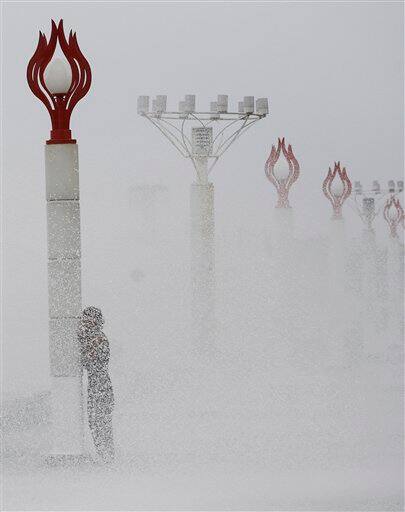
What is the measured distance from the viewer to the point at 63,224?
1355 cm

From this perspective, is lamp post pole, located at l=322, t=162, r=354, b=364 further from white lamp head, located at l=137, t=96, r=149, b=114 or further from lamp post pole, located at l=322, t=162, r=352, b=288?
white lamp head, located at l=137, t=96, r=149, b=114

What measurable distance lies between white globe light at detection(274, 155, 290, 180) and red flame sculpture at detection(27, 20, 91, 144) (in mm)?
9597

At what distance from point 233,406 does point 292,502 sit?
18.1ft

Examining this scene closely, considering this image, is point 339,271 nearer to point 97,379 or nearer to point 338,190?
point 338,190

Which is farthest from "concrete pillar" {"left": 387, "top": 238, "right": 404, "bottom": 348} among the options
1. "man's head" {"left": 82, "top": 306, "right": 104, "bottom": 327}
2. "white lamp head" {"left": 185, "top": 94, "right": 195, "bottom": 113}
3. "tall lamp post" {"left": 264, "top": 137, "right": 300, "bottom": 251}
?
"man's head" {"left": 82, "top": 306, "right": 104, "bottom": 327}

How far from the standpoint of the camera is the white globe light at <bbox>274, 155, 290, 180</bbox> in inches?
891

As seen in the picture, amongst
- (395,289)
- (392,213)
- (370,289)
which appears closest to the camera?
(370,289)

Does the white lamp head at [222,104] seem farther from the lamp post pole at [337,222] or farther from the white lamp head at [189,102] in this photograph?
the lamp post pole at [337,222]

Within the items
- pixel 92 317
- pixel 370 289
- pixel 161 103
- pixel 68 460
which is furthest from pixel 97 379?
pixel 370 289

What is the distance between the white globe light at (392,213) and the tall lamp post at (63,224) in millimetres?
21261

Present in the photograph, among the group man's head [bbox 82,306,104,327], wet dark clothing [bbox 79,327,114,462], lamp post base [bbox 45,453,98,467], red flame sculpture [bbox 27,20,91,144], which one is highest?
red flame sculpture [bbox 27,20,91,144]

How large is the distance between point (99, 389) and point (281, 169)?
10140mm

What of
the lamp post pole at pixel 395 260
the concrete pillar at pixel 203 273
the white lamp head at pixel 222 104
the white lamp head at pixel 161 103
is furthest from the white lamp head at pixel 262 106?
the lamp post pole at pixel 395 260

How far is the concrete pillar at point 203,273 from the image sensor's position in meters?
22.0
